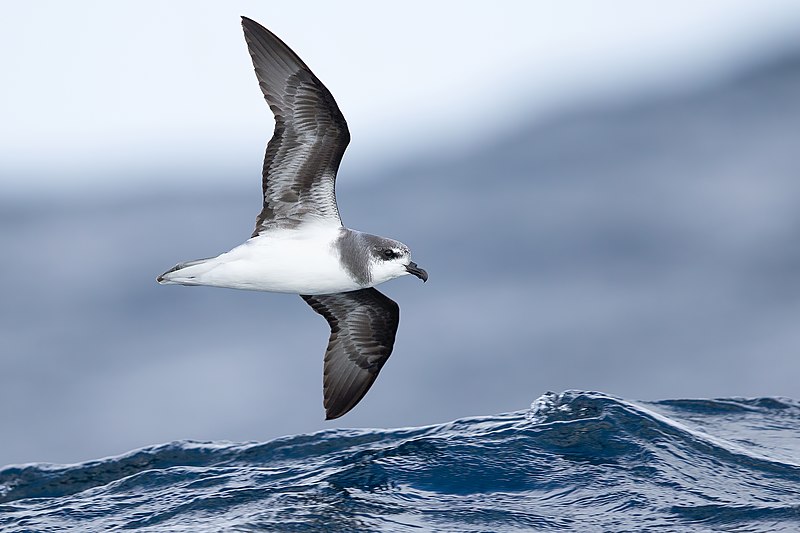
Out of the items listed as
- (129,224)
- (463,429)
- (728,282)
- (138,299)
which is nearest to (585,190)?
(728,282)

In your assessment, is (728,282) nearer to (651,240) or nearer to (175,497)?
(651,240)

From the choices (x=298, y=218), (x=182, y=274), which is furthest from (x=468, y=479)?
(x=182, y=274)

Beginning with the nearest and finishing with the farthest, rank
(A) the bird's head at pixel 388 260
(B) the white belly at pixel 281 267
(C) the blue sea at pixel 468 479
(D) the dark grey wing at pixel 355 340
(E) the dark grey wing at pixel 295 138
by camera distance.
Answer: (C) the blue sea at pixel 468 479 → (E) the dark grey wing at pixel 295 138 → (B) the white belly at pixel 281 267 → (A) the bird's head at pixel 388 260 → (D) the dark grey wing at pixel 355 340

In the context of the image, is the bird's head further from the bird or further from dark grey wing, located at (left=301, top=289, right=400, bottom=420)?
dark grey wing, located at (left=301, top=289, right=400, bottom=420)

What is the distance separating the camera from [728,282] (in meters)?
35.2

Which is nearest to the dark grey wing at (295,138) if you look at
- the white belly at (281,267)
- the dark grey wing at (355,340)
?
the white belly at (281,267)

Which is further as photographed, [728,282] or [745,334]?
[728,282]

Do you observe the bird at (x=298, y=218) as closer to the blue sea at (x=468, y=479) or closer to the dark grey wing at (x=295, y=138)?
the dark grey wing at (x=295, y=138)

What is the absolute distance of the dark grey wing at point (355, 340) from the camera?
11.3 metres

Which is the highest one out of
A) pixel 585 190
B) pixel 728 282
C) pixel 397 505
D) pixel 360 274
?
pixel 585 190

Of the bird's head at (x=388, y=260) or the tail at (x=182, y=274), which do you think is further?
the bird's head at (x=388, y=260)

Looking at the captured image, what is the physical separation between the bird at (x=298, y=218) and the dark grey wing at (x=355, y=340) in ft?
4.03

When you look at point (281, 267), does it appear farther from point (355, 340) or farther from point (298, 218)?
point (355, 340)

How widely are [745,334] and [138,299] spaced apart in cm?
2265
